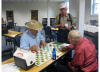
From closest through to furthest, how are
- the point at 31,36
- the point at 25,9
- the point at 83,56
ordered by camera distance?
the point at 83,56, the point at 31,36, the point at 25,9

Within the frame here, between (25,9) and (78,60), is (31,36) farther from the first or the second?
(25,9)

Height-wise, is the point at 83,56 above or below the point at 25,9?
below

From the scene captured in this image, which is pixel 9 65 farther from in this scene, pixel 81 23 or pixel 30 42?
pixel 81 23

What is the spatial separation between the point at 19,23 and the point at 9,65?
11269mm

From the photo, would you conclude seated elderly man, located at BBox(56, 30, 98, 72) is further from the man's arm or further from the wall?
the wall

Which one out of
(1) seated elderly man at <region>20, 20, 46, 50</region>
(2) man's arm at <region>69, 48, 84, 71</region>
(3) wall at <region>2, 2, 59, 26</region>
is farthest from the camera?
(3) wall at <region>2, 2, 59, 26</region>

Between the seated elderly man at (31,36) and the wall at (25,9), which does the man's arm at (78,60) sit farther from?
the wall at (25,9)

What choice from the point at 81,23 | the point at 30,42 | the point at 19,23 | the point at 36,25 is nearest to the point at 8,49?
the point at 30,42

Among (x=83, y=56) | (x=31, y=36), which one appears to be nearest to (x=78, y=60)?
(x=83, y=56)

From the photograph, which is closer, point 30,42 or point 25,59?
point 25,59

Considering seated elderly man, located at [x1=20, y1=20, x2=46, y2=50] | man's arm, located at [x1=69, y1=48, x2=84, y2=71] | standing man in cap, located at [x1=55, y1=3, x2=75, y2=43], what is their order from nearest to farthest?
man's arm, located at [x1=69, y1=48, x2=84, y2=71] → seated elderly man, located at [x1=20, y1=20, x2=46, y2=50] → standing man in cap, located at [x1=55, y1=3, x2=75, y2=43]

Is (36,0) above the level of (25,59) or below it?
above

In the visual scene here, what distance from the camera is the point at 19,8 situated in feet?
39.6

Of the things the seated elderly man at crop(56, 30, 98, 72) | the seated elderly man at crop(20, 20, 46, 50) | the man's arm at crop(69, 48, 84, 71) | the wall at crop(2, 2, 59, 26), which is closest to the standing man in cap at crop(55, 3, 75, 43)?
the seated elderly man at crop(20, 20, 46, 50)
